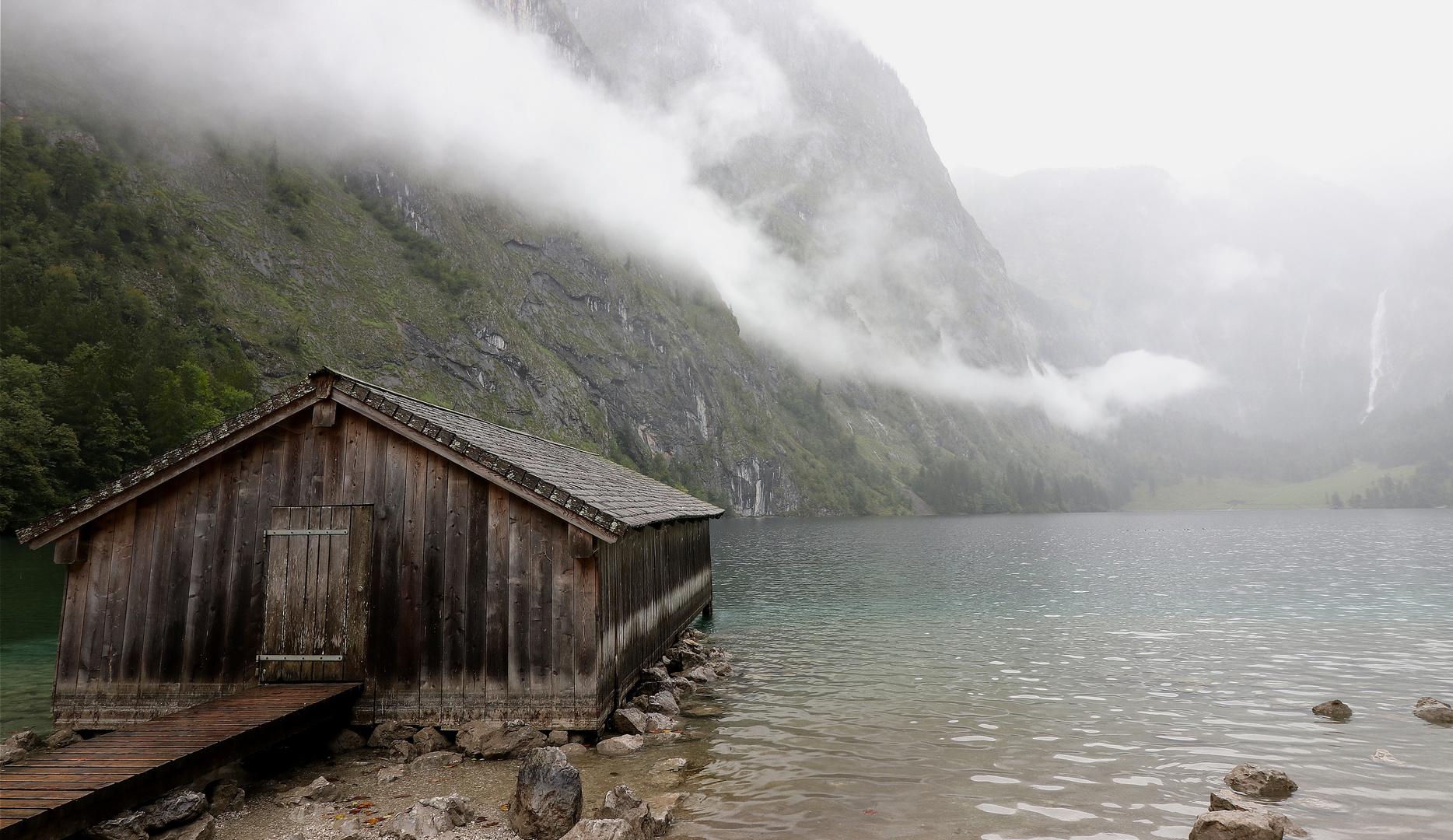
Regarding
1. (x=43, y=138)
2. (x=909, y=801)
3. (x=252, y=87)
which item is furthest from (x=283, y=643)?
(x=252, y=87)

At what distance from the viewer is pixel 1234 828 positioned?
9.14 m

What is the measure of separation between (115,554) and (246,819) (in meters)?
6.53

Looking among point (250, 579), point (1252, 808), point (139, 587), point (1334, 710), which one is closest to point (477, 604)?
point (250, 579)

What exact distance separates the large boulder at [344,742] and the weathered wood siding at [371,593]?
1.34ft

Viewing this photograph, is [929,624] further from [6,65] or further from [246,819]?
[6,65]

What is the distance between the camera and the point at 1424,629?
2794 centimetres

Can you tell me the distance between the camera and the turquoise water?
16781 mm

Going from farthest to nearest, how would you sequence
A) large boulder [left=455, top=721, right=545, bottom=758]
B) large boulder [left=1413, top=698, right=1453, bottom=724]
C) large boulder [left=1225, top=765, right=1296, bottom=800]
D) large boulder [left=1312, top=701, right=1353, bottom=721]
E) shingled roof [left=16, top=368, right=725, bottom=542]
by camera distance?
large boulder [left=1312, top=701, right=1353, bottom=721], large boulder [left=1413, top=698, right=1453, bottom=724], shingled roof [left=16, top=368, right=725, bottom=542], large boulder [left=455, top=721, right=545, bottom=758], large boulder [left=1225, top=765, right=1296, bottom=800]

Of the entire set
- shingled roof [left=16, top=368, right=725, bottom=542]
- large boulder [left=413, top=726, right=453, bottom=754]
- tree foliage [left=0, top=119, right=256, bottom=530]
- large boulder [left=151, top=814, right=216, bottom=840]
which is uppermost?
tree foliage [left=0, top=119, right=256, bottom=530]

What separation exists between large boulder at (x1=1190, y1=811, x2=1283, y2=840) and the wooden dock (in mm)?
12483

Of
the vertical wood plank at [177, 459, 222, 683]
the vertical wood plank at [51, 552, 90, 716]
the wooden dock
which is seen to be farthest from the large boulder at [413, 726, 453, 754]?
the vertical wood plank at [51, 552, 90, 716]

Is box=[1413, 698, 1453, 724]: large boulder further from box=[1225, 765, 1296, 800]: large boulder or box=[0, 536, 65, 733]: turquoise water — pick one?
box=[0, 536, 65, 733]: turquoise water

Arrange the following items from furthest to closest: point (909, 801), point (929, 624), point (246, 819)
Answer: point (929, 624)
point (909, 801)
point (246, 819)

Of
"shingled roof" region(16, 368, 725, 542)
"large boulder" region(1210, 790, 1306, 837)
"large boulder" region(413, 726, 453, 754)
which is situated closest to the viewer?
"large boulder" region(1210, 790, 1306, 837)
